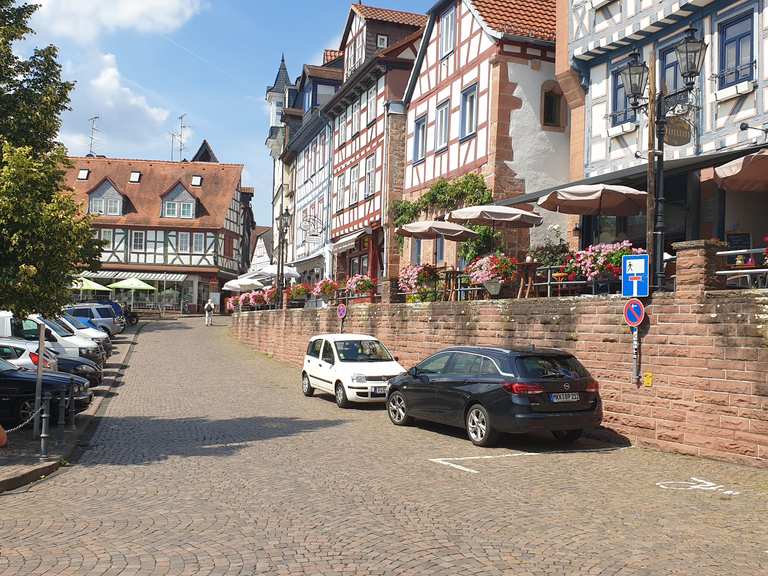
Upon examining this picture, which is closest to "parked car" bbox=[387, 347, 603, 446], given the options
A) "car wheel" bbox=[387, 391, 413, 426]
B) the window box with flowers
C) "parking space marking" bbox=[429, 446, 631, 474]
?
"parking space marking" bbox=[429, 446, 631, 474]

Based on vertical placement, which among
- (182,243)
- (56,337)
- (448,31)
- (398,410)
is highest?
(448,31)

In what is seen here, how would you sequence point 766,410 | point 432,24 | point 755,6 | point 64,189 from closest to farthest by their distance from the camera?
point 766,410, point 64,189, point 755,6, point 432,24

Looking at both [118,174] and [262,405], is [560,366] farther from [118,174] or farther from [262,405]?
[118,174]

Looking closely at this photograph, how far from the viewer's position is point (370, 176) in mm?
34312

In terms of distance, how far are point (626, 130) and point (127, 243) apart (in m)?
53.5

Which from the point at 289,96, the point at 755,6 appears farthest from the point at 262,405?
the point at 289,96

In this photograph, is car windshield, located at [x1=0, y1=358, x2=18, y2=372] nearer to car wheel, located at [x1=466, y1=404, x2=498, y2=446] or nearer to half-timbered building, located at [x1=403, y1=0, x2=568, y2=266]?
car wheel, located at [x1=466, y1=404, x2=498, y2=446]

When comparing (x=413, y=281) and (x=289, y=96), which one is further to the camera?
(x=289, y=96)

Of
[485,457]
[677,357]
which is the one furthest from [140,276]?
[677,357]

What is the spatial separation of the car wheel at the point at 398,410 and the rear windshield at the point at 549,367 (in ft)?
10.4

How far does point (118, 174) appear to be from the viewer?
6881cm

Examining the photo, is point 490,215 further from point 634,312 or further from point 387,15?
point 387,15

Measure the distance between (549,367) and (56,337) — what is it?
51.3ft

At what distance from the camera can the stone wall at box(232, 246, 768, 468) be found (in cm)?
1114
